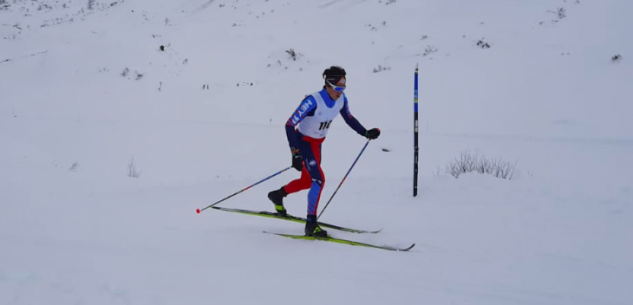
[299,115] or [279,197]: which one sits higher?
[299,115]

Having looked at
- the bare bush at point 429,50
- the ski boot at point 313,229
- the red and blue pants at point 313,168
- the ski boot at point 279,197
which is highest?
the bare bush at point 429,50

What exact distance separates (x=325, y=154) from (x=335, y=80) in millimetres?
5954

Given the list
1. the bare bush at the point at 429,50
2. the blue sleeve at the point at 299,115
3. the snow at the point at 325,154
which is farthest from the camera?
the bare bush at the point at 429,50

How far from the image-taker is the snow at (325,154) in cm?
377

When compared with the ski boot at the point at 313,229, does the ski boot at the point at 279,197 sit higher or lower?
higher

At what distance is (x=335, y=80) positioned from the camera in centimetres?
491

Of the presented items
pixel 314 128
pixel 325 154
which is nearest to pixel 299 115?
pixel 314 128

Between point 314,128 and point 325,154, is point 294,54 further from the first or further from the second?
point 314,128

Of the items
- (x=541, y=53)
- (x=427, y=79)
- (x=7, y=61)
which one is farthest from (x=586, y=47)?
(x=7, y=61)

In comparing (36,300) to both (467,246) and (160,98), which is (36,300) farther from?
(160,98)

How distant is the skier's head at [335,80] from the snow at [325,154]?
1.75 m

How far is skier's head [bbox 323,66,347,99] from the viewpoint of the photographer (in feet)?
16.0

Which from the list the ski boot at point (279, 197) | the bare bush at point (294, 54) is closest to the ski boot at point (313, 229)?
the ski boot at point (279, 197)

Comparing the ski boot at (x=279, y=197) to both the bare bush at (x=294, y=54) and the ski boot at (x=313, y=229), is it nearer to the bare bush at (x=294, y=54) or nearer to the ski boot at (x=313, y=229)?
the ski boot at (x=313, y=229)
